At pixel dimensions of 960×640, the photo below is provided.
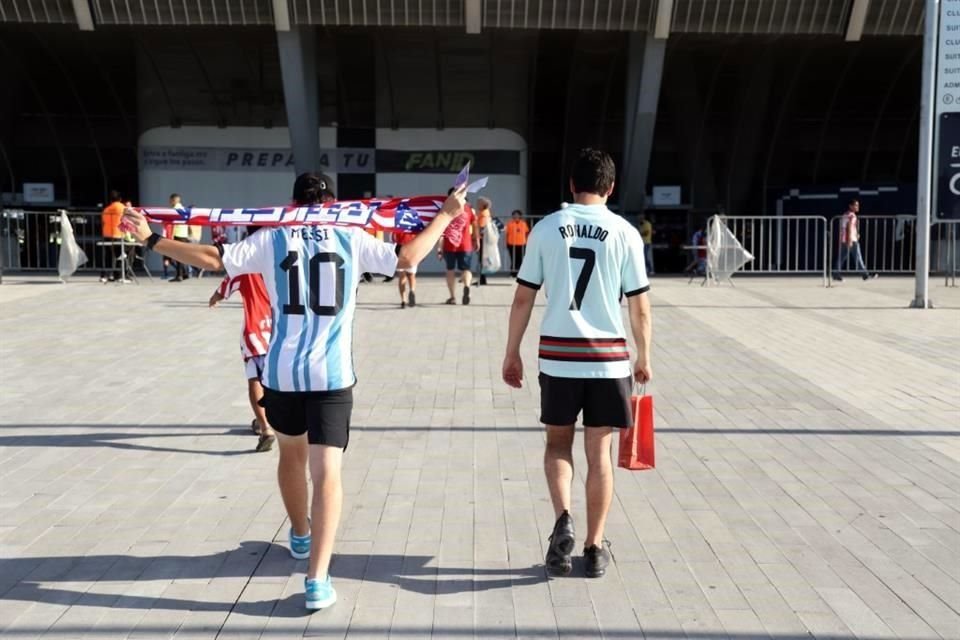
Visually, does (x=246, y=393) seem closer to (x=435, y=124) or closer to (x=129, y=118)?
(x=435, y=124)

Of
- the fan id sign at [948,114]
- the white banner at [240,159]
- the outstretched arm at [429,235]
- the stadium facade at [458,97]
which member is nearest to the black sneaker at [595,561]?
the outstretched arm at [429,235]

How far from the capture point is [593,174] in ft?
15.2

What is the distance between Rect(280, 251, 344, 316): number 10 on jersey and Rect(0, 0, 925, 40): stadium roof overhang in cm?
1753

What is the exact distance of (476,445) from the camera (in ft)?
23.4

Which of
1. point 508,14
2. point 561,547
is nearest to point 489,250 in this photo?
point 508,14

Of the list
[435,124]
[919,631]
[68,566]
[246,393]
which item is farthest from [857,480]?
[435,124]

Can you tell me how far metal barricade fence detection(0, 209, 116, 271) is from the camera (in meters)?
22.0

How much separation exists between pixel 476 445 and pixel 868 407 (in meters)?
3.25

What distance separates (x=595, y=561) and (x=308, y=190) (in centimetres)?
200

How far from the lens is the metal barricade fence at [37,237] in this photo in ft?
72.1

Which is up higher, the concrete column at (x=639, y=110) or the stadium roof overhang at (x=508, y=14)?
the stadium roof overhang at (x=508, y=14)

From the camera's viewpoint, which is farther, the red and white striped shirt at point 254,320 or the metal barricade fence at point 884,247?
the metal barricade fence at point 884,247

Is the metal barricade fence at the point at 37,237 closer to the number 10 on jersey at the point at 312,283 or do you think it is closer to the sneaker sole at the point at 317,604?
the number 10 on jersey at the point at 312,283

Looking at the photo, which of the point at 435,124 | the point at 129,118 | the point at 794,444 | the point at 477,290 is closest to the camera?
the point at 794,444
